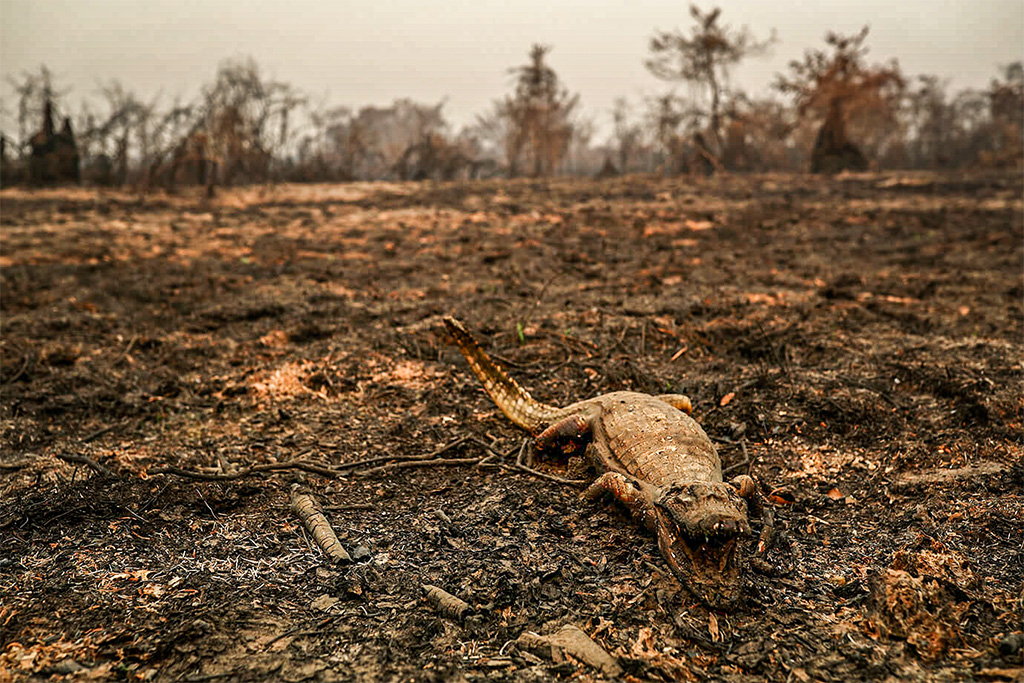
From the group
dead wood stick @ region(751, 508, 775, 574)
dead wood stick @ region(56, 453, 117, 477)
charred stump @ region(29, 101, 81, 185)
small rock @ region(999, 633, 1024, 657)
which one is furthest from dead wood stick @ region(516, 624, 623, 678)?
charred stump @ region(29, 101, 81, 185)

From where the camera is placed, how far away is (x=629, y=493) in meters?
2.92

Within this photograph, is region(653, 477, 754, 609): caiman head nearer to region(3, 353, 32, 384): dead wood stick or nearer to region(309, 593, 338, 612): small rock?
region(309, 593, 338, 612): small rock

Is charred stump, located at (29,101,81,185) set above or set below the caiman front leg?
above

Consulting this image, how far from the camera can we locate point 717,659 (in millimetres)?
2152

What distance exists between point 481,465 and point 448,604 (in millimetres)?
1213

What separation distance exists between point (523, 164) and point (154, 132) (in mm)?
16622

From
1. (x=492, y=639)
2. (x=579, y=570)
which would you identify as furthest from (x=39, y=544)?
(x=579, y=570)

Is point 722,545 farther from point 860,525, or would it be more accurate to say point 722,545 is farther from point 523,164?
point 523,164

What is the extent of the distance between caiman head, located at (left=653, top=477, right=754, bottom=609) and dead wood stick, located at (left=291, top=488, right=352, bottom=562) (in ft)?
4.44

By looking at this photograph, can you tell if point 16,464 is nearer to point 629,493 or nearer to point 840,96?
point 629,493

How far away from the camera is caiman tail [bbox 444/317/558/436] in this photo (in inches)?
154

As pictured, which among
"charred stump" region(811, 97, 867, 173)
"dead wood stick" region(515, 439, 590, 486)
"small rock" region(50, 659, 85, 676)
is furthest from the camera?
"charred stump" region(811, 97, 867, 173)

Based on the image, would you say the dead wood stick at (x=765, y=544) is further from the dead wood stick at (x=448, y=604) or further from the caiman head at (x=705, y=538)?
the dead wood stick at (x=448, y=604)

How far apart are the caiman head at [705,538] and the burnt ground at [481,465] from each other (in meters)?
0.06
